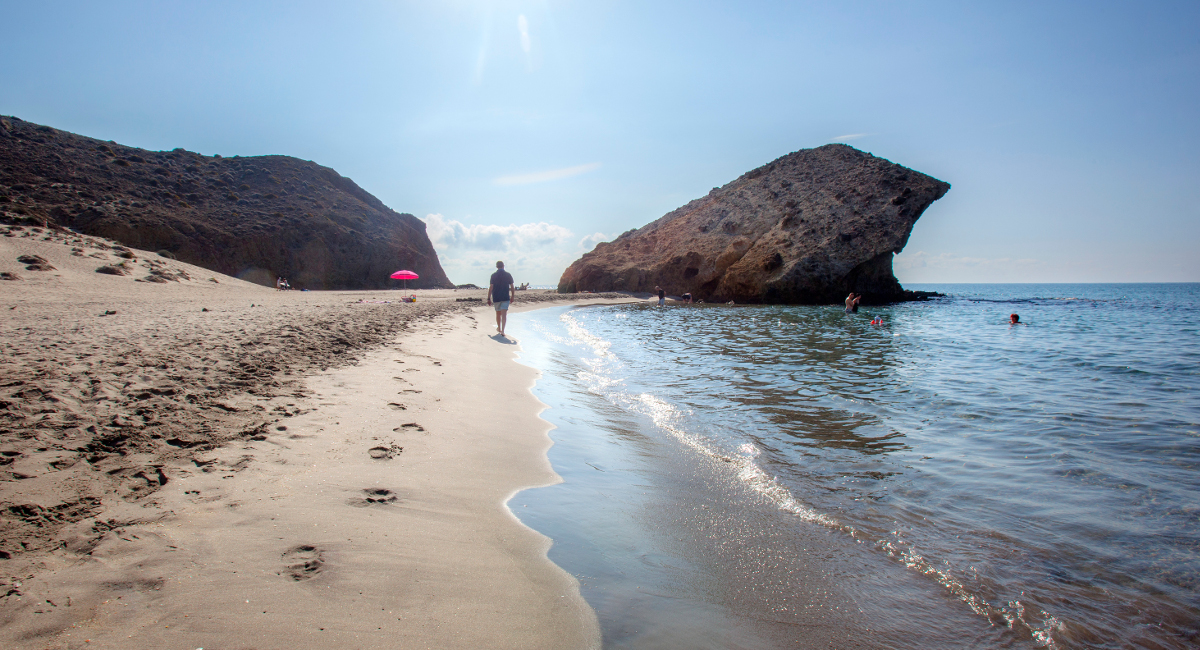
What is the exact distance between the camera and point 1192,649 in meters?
2.26

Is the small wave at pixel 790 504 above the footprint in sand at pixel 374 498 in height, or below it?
below

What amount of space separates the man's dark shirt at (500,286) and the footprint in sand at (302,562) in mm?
12092

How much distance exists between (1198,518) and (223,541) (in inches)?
257

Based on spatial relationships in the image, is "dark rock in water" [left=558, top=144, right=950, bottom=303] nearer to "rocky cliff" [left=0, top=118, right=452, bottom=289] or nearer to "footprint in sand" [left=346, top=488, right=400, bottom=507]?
"rocky cliff" [left=0, top=118, right=452, bottom=289]

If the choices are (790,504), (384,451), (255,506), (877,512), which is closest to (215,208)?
(384,451)

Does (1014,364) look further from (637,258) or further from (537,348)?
(637,258)

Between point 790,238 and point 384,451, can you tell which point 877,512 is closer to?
point 384,451

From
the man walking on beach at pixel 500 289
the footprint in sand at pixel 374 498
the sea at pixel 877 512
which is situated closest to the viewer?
the sea at pixel 877 512

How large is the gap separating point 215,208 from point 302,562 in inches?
2185

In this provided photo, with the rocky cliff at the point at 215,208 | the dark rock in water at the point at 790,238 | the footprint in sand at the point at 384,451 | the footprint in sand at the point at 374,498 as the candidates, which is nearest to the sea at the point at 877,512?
the footprint in sand at the point at 374,498

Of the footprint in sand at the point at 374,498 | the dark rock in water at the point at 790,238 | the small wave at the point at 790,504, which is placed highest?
the dark rock in water at the point at 790,238

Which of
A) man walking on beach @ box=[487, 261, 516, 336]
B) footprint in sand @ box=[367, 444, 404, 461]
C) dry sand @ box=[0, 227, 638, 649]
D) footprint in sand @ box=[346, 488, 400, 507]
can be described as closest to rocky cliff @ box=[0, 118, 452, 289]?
man walking on beach @ box=[487, 261, 516, 336]

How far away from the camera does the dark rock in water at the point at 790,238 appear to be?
38.2 metres

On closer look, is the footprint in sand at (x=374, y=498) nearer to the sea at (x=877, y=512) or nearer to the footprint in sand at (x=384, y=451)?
the footprint in sand at (x=384, y=451)
